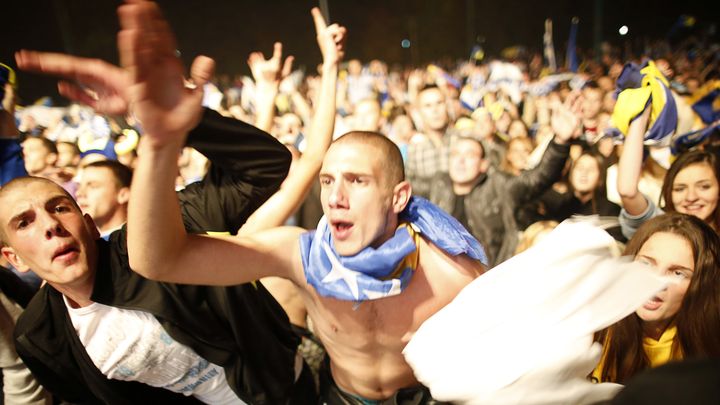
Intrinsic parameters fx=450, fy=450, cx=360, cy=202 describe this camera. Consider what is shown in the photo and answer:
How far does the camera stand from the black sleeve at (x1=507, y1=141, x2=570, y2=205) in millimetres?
2681

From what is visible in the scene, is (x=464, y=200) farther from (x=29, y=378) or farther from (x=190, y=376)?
(x=29, y=378)

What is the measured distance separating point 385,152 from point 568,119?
159 cm

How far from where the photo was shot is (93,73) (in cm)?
97

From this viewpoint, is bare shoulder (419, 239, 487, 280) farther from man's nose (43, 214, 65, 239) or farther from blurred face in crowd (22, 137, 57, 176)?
blurred face in crowd (22, 137, 57, 176)

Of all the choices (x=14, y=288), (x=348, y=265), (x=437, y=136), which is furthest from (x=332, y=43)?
(x=437, y=136)

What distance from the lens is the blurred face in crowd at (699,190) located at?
2191 mm

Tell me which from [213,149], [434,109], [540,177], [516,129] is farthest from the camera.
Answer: [516,129]

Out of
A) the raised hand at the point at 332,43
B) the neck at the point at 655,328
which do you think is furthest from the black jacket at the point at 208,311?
the neck at the point at 655,328

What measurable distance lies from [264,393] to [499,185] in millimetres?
2055

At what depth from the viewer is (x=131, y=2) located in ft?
2.71

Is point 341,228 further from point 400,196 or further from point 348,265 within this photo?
point 400,196

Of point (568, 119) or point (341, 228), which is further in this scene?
point (568, 119)

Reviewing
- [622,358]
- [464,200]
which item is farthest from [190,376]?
[464,200]

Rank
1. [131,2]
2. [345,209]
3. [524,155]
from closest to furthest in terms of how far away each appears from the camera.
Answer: [131,2] → [345,209] → [524,155]
